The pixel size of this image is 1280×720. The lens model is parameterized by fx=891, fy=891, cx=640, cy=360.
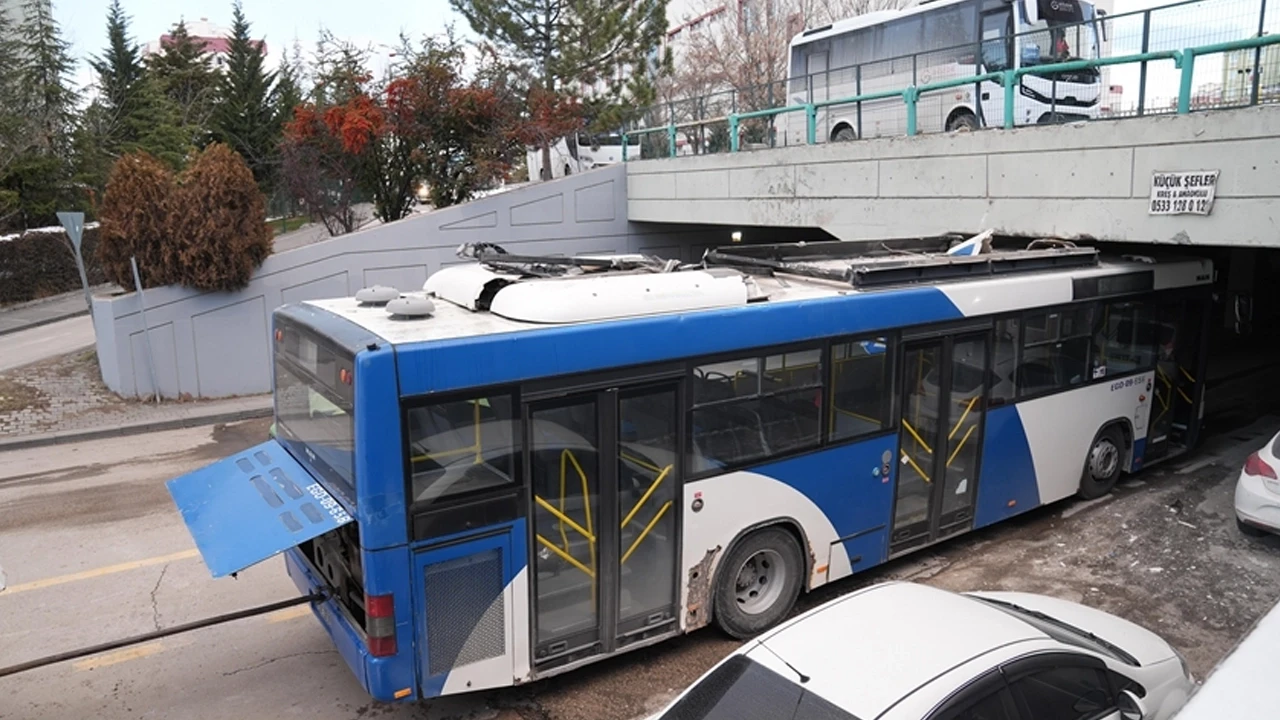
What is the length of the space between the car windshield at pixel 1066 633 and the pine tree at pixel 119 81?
38.4m

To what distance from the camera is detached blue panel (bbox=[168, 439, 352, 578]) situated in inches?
207

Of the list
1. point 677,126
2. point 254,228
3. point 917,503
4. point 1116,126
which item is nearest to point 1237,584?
point 917,503

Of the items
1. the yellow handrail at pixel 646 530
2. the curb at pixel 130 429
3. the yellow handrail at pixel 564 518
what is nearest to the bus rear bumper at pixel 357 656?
the yellow handrail at pixel 564 518

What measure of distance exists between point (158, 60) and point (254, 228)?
119 ft

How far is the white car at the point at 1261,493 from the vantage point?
837cm

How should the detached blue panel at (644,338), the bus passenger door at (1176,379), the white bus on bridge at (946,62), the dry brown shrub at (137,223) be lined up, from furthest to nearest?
the dry brown shrub at (137,223) < the white bus on bridge at (946,62) < the bus passenger door at (1176,379) < the detached blue panel at (644,338)

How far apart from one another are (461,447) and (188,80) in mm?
45719

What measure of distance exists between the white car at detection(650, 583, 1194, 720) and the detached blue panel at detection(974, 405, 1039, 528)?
3569 mm

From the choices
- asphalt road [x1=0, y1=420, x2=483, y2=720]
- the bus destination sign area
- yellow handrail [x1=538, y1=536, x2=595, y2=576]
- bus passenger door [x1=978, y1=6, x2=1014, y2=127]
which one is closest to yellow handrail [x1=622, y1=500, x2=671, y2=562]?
yellow handrail [x1=538, y1=536, x2=595, y2=576]

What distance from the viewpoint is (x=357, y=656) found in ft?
17.9

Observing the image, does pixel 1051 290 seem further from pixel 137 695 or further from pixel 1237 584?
pixel 137 695

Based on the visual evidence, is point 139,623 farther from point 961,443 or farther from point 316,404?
point 961,443

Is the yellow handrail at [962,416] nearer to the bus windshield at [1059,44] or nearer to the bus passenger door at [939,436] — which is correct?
the bus passenger door at [939,436]

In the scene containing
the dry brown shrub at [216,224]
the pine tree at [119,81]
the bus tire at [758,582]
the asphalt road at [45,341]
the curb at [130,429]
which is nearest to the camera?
the bus tire at [758,582]
